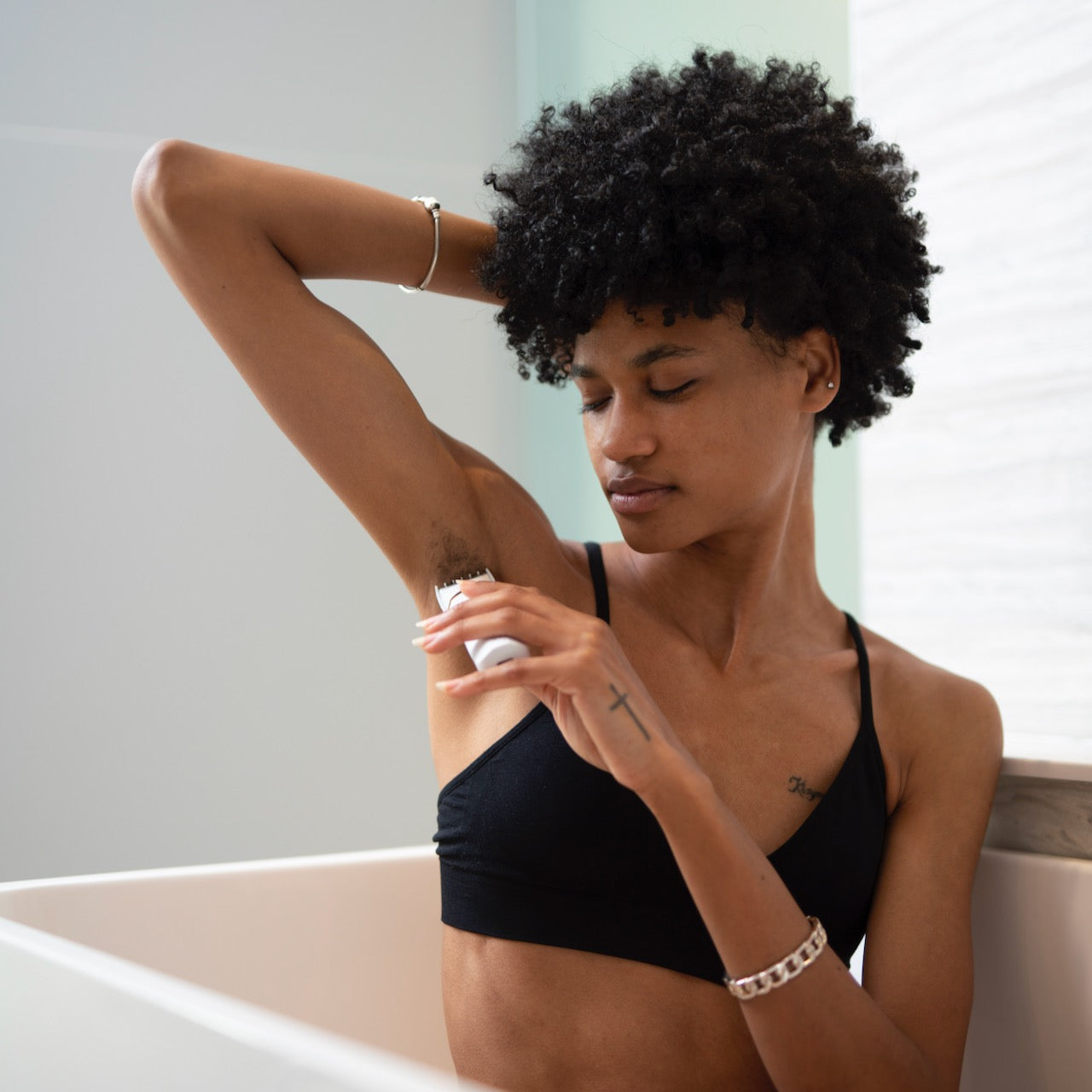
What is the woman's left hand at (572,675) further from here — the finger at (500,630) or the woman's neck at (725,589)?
the woman's neck at (725,589)

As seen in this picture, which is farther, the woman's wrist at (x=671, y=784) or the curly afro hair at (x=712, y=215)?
the curly afro hair at (x=712, y=215)

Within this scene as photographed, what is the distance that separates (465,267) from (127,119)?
1810 mm

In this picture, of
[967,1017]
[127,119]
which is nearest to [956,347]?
[967,1017]

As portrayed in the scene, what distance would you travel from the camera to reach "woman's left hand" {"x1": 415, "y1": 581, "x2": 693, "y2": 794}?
82 cm

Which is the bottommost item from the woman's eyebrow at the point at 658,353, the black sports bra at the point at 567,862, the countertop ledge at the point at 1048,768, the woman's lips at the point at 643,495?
the black sports bra at the point at 567,862

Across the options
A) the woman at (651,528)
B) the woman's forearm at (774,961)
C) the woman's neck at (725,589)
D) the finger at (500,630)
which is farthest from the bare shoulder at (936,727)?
the finger at (500,630)

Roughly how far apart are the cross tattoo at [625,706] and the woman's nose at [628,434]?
25 centimetres

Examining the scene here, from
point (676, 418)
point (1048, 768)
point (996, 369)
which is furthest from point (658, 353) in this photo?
point (996, 369)

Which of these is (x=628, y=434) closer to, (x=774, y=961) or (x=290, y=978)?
(x=774, y=961)

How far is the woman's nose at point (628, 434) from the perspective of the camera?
1.04 metres

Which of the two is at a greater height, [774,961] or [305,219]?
[305,219]

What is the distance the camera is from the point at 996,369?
194 cm

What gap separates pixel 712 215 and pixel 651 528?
263mm

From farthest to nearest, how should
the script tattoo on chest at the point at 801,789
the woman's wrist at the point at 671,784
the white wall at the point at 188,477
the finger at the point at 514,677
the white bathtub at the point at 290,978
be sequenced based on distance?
the white wall at the point at 188,477 < the script tattoo on chest at the point at 801,789 < the woman's wrist at the point at 671,784 < the finger at the point at 514,677 < the white bathtub at the point at 290,978
